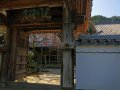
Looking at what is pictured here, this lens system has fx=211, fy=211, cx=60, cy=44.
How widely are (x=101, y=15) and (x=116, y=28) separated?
21510 millimetres

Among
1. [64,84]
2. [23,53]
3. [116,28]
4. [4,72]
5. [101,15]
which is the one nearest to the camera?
[64,84]

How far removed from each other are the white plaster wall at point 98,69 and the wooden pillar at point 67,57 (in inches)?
12.0

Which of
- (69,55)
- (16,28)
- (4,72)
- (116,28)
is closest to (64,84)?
(69,55)

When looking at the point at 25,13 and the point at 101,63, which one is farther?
the point at 25,13

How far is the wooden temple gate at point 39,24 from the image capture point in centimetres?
688

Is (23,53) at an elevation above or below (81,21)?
below

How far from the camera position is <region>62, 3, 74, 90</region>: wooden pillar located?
7180mm

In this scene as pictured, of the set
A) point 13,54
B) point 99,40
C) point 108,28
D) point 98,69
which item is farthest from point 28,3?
point 108,28

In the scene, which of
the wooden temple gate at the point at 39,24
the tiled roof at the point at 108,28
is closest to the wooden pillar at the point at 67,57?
the wooden temple gate at the point at 39,24

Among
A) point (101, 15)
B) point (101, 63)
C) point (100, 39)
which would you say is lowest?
point (101, 63)

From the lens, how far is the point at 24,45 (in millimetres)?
10172

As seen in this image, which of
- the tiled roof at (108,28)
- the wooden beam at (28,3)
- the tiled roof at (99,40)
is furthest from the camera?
the tiled roof at (108,28)

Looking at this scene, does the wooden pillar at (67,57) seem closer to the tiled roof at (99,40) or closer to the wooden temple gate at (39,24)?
the wooden temple gate at (39,24)

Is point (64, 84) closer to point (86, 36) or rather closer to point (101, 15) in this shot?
point (86, 36)
